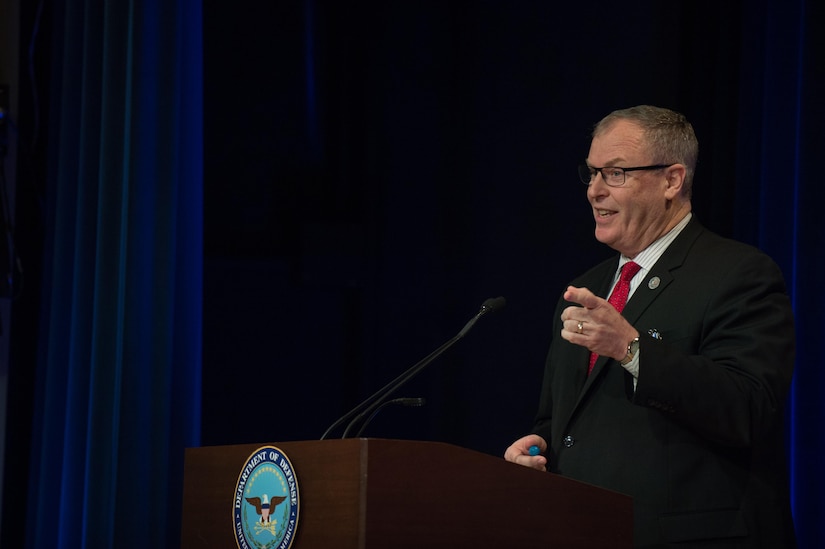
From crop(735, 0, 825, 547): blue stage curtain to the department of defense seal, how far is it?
6.26 feet

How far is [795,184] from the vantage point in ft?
10.7

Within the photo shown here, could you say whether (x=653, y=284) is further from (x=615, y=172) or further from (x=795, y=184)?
(x=795, y=184)

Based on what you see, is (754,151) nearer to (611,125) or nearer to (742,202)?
(742,202)

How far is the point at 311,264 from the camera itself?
431cm

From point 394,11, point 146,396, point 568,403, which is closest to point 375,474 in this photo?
point 568,403

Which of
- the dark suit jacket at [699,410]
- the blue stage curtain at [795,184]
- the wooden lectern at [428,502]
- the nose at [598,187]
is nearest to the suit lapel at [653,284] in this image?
the dark suit jacket at [699,410]

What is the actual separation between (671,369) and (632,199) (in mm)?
660

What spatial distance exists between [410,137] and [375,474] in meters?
2.95

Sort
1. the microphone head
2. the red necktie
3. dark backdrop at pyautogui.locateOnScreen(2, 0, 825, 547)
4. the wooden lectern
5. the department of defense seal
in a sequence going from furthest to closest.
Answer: dark backdrop at pyautogui.locateOnScreen(2, 0, 825, 547) → the red necktie → the microphone head → the department of defense seal → the wooden lectern

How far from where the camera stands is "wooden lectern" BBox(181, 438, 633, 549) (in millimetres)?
1653

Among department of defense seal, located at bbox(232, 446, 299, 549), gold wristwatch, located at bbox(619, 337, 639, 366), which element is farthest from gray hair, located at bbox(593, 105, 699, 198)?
department of defense seal, located at bbox(232, 446, 299, 549)

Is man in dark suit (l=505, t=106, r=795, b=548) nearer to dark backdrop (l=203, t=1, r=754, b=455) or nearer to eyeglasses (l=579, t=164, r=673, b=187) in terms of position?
eyeglasses (l=579, t=164, r=673, b=187)

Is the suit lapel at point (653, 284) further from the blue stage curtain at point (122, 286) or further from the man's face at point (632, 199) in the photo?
the blue stage curtain at point (122, 286)

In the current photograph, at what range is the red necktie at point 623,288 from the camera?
2.53 meters
